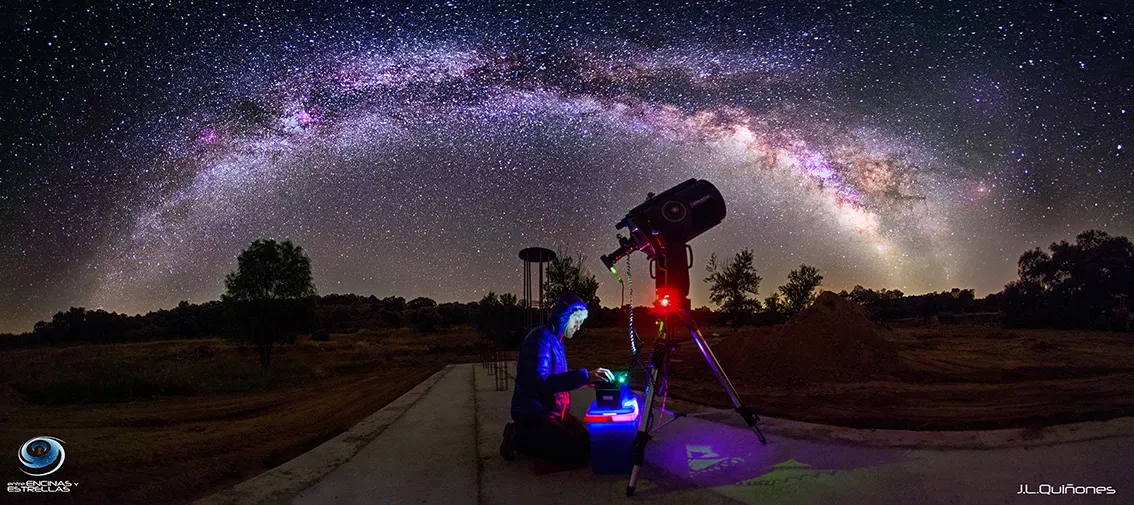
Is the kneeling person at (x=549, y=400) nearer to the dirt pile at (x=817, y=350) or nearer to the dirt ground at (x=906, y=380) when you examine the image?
the dirt ground at (x=906, y=380)

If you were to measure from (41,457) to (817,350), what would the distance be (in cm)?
1600

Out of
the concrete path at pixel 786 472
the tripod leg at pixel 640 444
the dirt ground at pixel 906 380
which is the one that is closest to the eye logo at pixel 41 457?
the concrete path at pixel 786 472

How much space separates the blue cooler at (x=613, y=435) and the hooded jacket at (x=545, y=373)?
34cm

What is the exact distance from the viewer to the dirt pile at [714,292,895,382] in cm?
1334

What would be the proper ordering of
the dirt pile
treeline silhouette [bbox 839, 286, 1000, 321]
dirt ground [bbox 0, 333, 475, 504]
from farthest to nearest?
treeline silhouette [bbox 839, 286, 1000, 321], the dirt pile, dirt ground [bbox 0, 333, 475, 504]

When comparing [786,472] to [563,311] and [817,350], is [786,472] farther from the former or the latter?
[817,350]

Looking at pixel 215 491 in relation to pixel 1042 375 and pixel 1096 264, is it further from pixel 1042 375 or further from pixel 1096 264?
pixel 1096 264

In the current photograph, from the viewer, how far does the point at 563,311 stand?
16.6ft

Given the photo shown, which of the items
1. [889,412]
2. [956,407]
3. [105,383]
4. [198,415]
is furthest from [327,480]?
[105,383]

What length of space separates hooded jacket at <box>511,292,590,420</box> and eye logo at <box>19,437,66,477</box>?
248 inches

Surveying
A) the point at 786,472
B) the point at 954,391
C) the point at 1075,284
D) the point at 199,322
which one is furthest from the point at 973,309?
the point at 199,322

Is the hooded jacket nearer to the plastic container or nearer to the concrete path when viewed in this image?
the plastic container

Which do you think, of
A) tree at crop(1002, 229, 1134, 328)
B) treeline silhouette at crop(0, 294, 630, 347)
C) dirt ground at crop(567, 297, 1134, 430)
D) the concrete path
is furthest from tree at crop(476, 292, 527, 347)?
tree at crop(1002, 229, 1134, 328)

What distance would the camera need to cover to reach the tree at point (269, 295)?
1083 inches
